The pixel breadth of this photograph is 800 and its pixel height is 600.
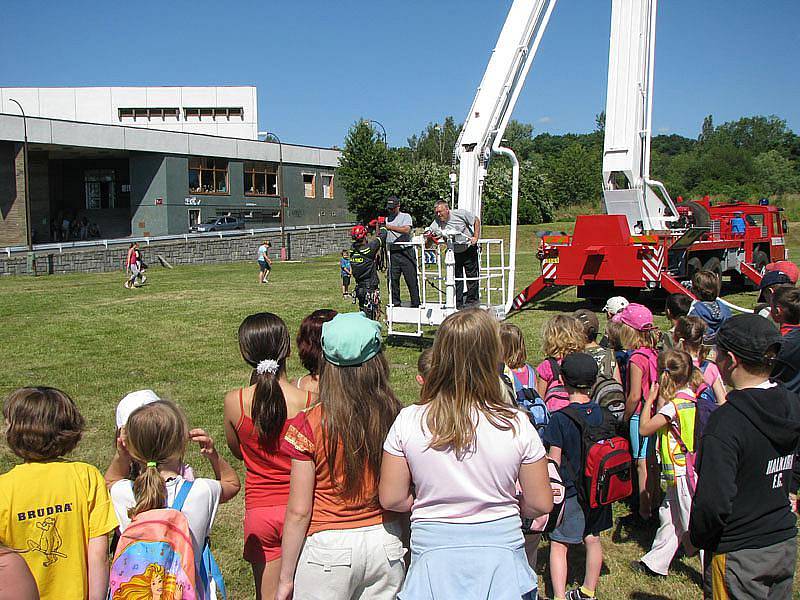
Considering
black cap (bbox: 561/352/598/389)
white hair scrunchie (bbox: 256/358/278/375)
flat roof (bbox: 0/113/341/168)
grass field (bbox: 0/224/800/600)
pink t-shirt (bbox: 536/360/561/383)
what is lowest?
grass field (bbox: 0/224/800/600)

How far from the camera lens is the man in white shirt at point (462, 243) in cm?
991

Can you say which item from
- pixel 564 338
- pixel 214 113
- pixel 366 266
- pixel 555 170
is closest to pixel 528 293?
pixel 366 266

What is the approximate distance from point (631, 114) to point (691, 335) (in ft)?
34.3

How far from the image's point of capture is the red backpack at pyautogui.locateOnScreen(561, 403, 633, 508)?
151 inches

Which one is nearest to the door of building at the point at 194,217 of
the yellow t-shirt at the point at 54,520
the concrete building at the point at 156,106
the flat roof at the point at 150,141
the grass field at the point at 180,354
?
the flat roof at the point at 150,141

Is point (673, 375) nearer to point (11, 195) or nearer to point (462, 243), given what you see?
point (462, 243)

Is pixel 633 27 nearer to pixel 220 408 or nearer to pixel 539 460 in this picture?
pixel 220 408

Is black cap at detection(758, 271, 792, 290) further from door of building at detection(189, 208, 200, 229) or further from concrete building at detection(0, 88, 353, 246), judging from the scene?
door of building at detection(189, 208, 200, 229)

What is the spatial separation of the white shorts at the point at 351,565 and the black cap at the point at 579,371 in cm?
138

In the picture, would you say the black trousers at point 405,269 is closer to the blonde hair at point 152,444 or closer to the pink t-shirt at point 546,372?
the pink t-shirt at point 546,372

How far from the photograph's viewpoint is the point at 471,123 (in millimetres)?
10609

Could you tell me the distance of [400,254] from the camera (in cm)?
1046

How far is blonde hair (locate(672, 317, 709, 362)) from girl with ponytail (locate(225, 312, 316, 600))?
9.11 feet

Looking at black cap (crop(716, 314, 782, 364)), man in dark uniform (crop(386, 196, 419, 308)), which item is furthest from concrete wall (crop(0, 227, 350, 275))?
black cap (crop(716, 314, 782, 364))
